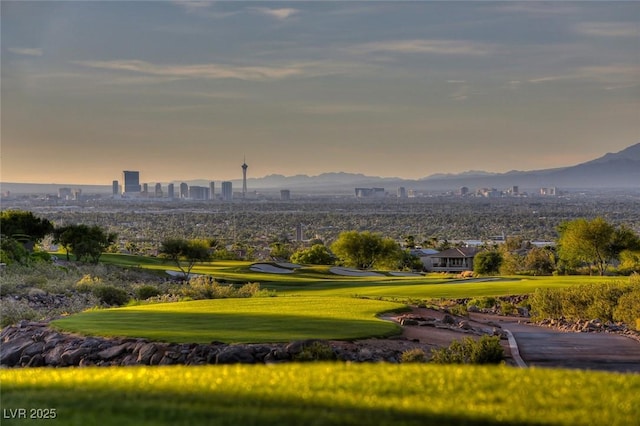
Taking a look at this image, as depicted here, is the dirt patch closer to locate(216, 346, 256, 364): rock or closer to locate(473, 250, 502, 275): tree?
locate(216, 346, 256, 364): rock

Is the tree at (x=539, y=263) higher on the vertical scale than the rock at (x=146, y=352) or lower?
lower

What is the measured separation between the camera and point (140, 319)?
21.7 metres

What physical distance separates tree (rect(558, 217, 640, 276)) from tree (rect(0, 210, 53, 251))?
4473 centimetres

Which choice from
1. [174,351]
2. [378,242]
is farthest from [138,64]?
[174,351]

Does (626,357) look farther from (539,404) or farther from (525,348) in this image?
(539,404)

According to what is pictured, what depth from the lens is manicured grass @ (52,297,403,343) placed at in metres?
19.0

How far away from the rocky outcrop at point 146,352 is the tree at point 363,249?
62.8 metres

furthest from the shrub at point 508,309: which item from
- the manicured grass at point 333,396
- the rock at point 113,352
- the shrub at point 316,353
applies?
the manicured grass at point 333,396

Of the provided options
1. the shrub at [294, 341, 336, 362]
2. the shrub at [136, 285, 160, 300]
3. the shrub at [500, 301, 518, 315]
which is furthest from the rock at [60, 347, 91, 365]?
the shrub at [500, 301, 518, 315]

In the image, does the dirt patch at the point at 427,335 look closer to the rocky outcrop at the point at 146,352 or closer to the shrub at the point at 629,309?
the rocky outcrop at the point at 146,352

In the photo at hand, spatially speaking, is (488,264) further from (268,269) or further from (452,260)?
(268,269)

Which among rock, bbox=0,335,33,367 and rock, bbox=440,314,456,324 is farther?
rock, bbox=440,314,456,324

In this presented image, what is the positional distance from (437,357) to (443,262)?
276ft

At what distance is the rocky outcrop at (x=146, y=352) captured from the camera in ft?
54.9
